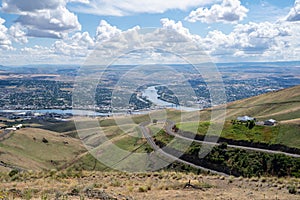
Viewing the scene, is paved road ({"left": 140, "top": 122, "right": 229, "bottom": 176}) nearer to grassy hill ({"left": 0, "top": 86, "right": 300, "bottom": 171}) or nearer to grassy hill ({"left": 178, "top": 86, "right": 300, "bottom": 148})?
grassy hill ({"left": 0, "top": 86, "right": 300, "bottom": 171})

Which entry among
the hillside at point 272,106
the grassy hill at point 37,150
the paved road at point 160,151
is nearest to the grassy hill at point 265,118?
the hillside at point 272,106

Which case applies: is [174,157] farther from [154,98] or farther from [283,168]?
[154,98]

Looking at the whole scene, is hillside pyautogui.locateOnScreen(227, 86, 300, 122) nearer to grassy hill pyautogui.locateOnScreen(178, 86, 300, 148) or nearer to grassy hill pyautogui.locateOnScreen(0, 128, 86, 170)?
grassy hill pyautogui.locateOnScreen(178, 86, 300, 148)

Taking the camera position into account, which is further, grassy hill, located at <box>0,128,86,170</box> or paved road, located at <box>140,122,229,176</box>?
grassy hill, located at <box>0,128,86,170</box>

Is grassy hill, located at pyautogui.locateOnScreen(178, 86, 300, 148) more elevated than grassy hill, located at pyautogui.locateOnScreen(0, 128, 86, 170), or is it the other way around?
grassy hill, located at pyautogui.locateOnScreen(178, 86, 300, 148)

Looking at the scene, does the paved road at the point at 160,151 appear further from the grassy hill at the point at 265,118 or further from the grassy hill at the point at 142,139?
the grassy hill at the point at 265,118

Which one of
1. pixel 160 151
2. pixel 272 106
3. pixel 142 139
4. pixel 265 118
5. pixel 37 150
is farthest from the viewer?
pixel 272 106

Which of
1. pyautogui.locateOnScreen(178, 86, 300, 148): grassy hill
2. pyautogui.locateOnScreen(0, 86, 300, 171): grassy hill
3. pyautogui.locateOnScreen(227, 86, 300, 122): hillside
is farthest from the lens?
pyautogui.locateOnScreen(227, 86, 300, 122): hillside

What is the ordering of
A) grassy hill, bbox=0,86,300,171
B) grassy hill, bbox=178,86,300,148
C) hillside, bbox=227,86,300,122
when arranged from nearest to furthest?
grassy hill, bbox=178,86,300,148 → grassy hill, bbox=0,86,300,171 → hillside, bbox=227,86,300,122

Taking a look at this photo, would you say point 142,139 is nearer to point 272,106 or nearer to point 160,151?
point 160,151

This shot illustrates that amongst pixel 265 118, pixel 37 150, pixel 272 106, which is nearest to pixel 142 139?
pixel 265 118

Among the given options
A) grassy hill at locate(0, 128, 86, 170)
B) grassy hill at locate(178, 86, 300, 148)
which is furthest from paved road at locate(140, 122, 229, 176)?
grassy hill at locate(0, 128, 86, 170)
